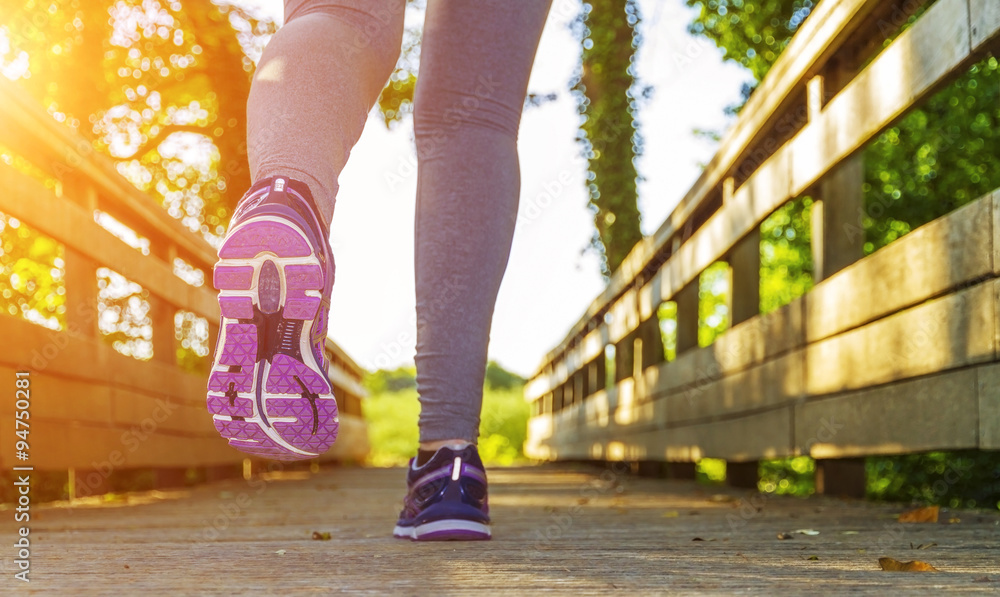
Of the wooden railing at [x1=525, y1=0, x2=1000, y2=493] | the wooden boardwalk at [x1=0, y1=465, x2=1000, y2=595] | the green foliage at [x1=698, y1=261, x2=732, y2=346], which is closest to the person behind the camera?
the wooden boardwalk at [x1=0, y1=465, x2=1000, y2=595]

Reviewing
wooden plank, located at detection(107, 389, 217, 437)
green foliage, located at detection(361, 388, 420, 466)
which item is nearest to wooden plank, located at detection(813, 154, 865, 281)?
wooden plank, located at detection(107, 389, 217, 437)

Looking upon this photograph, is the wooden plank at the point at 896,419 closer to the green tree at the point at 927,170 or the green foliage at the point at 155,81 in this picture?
the green tree at the point at 927,170

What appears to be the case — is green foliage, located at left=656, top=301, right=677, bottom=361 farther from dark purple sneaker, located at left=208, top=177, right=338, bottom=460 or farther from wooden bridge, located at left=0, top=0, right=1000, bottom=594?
dark purple sneaker, located at left=208, top=177, right=338, bottom=460

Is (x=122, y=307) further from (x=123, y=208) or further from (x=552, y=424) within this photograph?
(x=123, y=208)

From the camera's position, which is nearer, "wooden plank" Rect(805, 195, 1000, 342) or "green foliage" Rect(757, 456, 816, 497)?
"wooden plank" Rect(805, 195, 1000, 342)

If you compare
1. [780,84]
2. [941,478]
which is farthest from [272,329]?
[941,478]

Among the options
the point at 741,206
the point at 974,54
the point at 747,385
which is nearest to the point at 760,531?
the point at 974,54

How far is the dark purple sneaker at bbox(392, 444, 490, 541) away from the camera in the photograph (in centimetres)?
159

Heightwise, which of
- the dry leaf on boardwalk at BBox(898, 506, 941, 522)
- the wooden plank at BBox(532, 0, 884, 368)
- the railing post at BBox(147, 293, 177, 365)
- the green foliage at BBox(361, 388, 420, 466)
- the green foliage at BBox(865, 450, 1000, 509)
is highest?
the wooden plank at BBox(532, 0, 884, 368)

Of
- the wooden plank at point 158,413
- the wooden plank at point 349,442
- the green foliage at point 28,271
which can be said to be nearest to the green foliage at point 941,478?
the wooden plank at point 158,413

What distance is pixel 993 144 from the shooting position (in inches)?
341

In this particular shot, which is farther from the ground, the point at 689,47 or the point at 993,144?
the point at 689,47

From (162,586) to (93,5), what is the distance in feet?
35.0

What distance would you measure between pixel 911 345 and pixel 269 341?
1.41 metres
